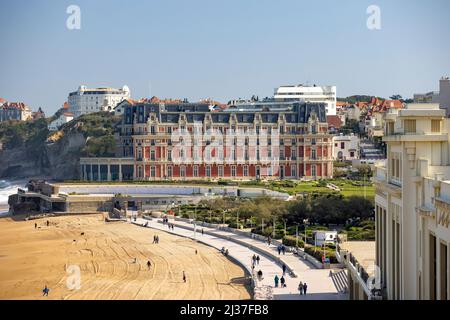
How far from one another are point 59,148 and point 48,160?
12.0ft

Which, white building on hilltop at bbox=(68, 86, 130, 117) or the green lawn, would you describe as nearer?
the green lawn

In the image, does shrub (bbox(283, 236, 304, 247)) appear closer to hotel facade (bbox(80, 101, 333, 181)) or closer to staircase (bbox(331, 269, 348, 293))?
staircase (bbox(331, 269, 348, 293))

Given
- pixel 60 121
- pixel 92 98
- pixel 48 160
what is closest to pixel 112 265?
pixel 48 160

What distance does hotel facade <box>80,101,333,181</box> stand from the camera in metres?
79.8

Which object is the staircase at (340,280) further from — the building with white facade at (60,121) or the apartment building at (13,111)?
the apartment building at (13,111)

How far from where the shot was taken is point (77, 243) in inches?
1892

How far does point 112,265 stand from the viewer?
3912 cm

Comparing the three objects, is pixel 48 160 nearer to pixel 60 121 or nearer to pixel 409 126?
pixel 60 121

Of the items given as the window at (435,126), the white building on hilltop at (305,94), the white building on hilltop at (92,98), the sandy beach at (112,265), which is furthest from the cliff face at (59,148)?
the window at (435,126)

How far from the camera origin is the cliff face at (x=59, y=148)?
96188mm

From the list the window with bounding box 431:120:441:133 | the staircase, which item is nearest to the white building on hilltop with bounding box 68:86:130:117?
the staircase

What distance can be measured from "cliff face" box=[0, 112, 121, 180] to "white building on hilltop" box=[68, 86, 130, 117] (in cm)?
1318

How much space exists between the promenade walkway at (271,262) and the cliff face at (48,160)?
46851 millimetres
